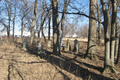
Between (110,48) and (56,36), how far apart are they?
4.34 meters

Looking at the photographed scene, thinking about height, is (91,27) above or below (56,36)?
above

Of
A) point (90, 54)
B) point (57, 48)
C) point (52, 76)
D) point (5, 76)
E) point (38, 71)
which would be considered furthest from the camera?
point (57, 48)

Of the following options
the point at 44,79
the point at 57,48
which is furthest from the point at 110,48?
the point at 57,48

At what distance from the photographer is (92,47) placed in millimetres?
6699

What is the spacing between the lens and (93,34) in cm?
679

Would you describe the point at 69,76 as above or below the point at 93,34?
below

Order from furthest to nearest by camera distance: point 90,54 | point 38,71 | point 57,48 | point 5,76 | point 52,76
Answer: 1. point 57,48
2. point 90,54
3. point 38,71
4. point 52,76
5. point 5,76

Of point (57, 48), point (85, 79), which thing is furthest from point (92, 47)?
point (85, 79)

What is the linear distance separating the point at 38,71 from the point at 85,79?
2044 mm

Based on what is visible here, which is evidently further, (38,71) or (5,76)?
(38,71)

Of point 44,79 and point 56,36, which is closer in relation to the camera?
point 44,79

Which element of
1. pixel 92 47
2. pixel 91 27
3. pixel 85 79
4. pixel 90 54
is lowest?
pixel 85 79

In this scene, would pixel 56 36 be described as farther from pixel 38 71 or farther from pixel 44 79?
pixel 44 79

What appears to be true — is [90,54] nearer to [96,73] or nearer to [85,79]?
[96,73]
